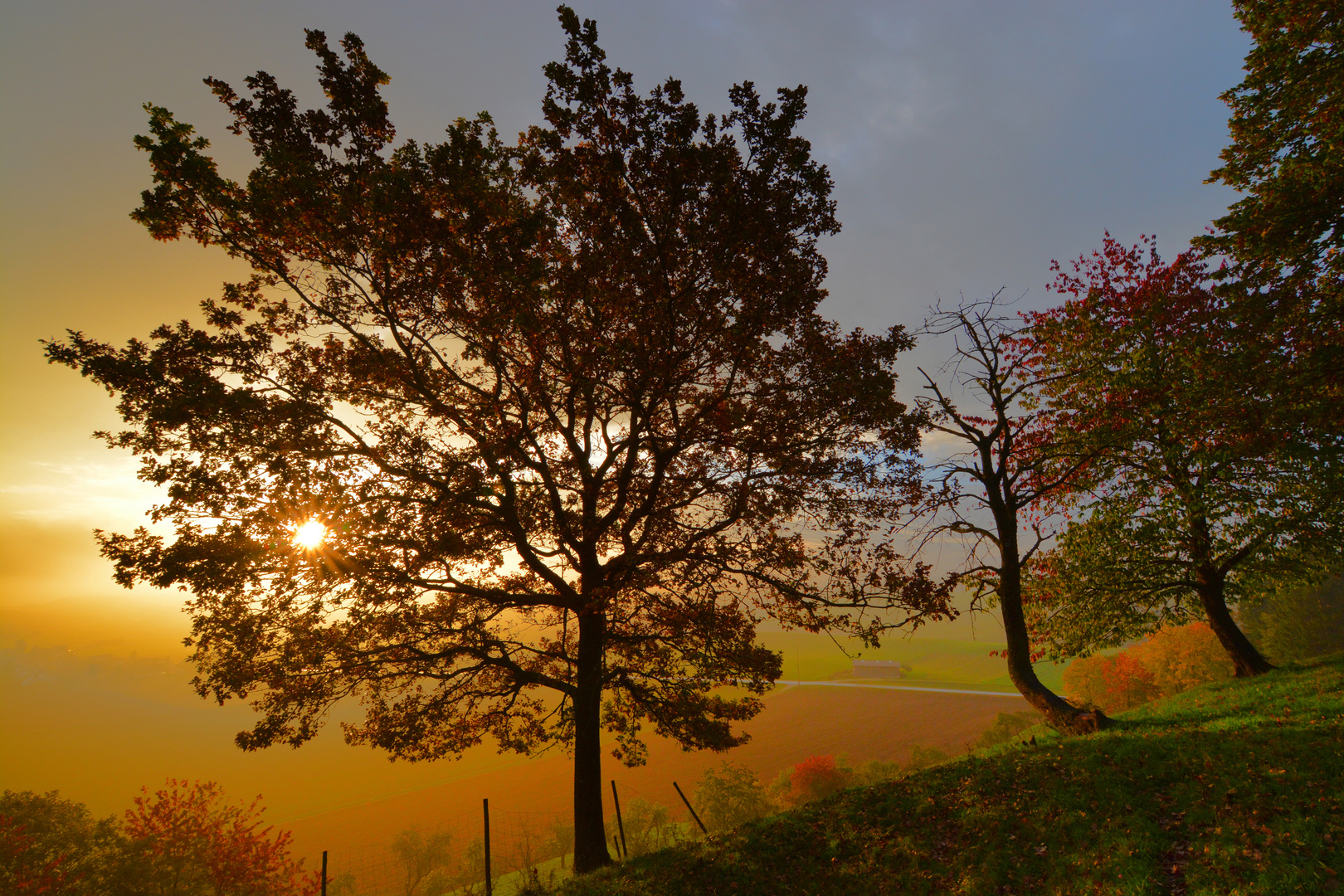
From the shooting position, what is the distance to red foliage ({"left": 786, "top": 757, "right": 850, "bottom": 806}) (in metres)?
57.7

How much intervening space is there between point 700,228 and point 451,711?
1214cm

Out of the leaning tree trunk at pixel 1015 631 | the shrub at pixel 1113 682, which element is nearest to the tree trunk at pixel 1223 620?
the leaning tree trunk at pixel 1015 631

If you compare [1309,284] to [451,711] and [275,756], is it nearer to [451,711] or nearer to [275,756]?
[451,711]

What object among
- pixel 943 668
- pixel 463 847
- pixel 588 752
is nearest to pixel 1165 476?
pixel 588 752

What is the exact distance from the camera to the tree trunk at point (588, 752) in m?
11.1

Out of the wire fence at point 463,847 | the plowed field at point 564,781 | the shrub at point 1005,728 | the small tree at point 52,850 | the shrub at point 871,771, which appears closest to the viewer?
the small tree at point 52,850

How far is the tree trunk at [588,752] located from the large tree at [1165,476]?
14174 mm

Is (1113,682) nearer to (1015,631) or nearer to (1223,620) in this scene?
(1223,620)

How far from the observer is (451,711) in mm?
12328

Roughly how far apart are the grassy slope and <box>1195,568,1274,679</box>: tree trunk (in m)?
6.10

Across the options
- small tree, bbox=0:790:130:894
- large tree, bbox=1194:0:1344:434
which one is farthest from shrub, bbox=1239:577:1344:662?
small tree, bbox=0:790:130:894

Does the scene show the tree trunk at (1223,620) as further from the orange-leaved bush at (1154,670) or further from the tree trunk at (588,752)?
the orange-leaved bush at (1154,670)

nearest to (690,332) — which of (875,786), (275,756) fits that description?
(875,786)

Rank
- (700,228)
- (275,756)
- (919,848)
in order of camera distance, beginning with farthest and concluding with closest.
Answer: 1. (275,756)
2. (700,228)
3. (919,848)
